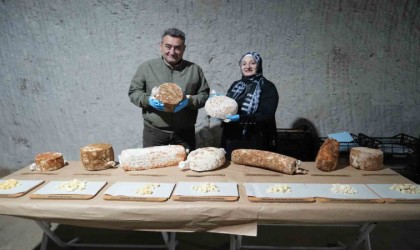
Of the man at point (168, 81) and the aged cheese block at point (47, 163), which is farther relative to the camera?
the man at point (168, 81)

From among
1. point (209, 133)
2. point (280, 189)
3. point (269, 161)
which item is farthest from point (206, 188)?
point (209, 133)

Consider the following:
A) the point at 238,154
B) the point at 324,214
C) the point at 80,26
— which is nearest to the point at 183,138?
the point at 238,154

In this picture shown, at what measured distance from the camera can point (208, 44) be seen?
155 inches

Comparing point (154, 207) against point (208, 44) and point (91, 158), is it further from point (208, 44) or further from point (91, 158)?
point (208, 44)

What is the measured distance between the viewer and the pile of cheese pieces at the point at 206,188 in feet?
5.53

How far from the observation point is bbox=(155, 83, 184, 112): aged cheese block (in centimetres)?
→ 234

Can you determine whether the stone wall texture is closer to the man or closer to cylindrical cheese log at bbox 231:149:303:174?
the man

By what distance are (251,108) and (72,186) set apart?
168 cm

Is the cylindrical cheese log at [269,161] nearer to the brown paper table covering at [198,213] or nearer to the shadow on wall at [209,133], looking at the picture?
the brown paper table covering at [198,213]

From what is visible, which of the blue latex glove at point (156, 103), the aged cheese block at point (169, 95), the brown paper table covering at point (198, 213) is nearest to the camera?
the brown paper table covering at point (198, 213)

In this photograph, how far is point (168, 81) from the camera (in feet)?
8.97

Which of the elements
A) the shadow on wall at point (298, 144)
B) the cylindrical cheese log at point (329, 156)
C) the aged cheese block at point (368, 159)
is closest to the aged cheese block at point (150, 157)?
the cylindrical cheese log at point (329, 156)

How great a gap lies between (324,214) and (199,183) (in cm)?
78

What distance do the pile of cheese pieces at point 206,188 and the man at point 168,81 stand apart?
1.04 m
